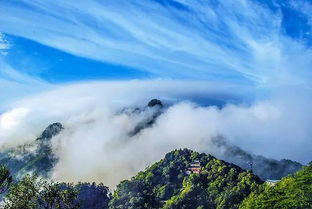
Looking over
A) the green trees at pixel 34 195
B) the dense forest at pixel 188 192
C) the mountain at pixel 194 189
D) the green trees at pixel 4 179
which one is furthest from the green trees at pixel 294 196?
the mountain at pixel 194 189

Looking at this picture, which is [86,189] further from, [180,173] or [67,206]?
[67,206]

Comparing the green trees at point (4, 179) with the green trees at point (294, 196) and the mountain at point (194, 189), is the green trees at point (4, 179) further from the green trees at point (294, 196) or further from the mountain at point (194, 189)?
the mountain at point (194, 189)

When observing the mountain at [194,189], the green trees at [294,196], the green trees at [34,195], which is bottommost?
the mountain at [194,189]

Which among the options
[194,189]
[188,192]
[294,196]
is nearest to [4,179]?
[294,196]

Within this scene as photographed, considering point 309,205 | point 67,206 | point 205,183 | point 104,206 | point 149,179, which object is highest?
point 309,205

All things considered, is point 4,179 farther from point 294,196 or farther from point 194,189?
point 194,189

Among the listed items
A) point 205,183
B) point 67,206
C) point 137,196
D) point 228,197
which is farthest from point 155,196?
point 67,206

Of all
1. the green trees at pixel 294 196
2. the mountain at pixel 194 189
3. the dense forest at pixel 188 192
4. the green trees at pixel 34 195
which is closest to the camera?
the green trees at pixel 34 195

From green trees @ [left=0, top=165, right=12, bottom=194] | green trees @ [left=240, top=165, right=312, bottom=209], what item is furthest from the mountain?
green trees @ [left=0, top=165, right=12, bottom=194]
